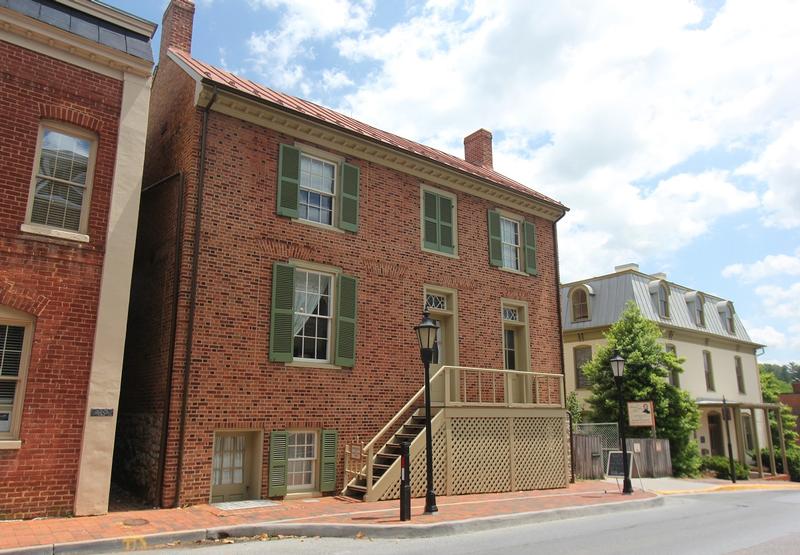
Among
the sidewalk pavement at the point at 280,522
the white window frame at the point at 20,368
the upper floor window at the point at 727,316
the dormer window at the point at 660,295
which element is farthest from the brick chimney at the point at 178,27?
the upper floor window at the point at 727,316

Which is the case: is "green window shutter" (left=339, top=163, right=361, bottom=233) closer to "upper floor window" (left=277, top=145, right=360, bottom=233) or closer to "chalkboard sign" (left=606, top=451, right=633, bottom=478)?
"upper floor window" (left=277, top=145, right=360, bottom=233)

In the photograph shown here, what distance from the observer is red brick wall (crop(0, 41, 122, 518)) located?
9.17 m

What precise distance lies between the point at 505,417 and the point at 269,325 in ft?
20.4

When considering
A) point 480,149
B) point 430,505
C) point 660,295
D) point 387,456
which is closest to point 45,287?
point 387,456

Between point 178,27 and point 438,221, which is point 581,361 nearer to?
point 438,221

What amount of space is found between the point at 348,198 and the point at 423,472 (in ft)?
20.5

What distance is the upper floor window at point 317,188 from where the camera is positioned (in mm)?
12867

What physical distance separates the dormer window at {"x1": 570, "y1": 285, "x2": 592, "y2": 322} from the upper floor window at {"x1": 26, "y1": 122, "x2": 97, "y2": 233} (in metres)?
24.8

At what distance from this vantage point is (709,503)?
15570 millimetres

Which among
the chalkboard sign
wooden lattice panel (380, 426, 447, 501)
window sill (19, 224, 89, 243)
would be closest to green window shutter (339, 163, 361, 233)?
wooden lattice panel (380, 426, 447, 501)

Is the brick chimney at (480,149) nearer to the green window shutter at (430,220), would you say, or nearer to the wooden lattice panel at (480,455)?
the green window shutter at (430,220)

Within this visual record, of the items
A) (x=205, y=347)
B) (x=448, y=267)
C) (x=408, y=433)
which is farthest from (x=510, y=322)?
(x=205, y=347)

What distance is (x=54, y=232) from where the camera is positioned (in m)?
9.83

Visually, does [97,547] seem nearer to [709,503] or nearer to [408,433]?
[408,433]
